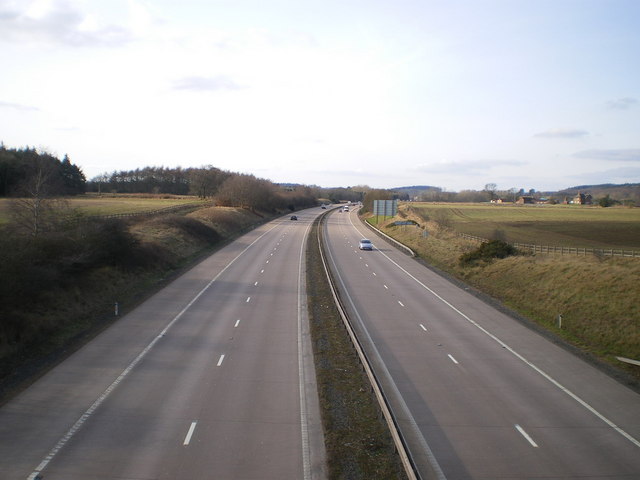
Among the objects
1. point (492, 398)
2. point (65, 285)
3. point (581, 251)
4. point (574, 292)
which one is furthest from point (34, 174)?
point (581, 251)

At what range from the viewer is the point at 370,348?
18844 millimetres

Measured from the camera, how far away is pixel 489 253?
37.1 m

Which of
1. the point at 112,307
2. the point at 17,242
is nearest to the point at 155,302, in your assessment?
the point at 112,307

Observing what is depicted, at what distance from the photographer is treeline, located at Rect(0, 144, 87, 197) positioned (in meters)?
30.4

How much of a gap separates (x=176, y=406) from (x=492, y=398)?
875 cm

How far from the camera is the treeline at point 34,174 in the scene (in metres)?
30.4

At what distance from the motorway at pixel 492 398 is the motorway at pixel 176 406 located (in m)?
2.75

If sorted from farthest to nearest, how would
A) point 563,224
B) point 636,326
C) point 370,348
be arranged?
point 563,224 < point 636,326 < point 370,348

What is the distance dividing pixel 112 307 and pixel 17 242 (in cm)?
508

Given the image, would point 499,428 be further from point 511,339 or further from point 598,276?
point 598,276

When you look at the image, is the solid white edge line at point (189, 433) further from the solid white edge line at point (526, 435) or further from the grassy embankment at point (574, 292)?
the grassy embankment at point (574, 292)

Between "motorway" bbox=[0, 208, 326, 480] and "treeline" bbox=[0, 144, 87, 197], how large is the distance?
12383 mm

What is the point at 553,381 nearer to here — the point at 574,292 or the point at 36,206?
the point at 574,292

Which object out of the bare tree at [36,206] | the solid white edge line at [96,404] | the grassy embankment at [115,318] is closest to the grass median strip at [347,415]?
the grassy embankment at [115,318]
